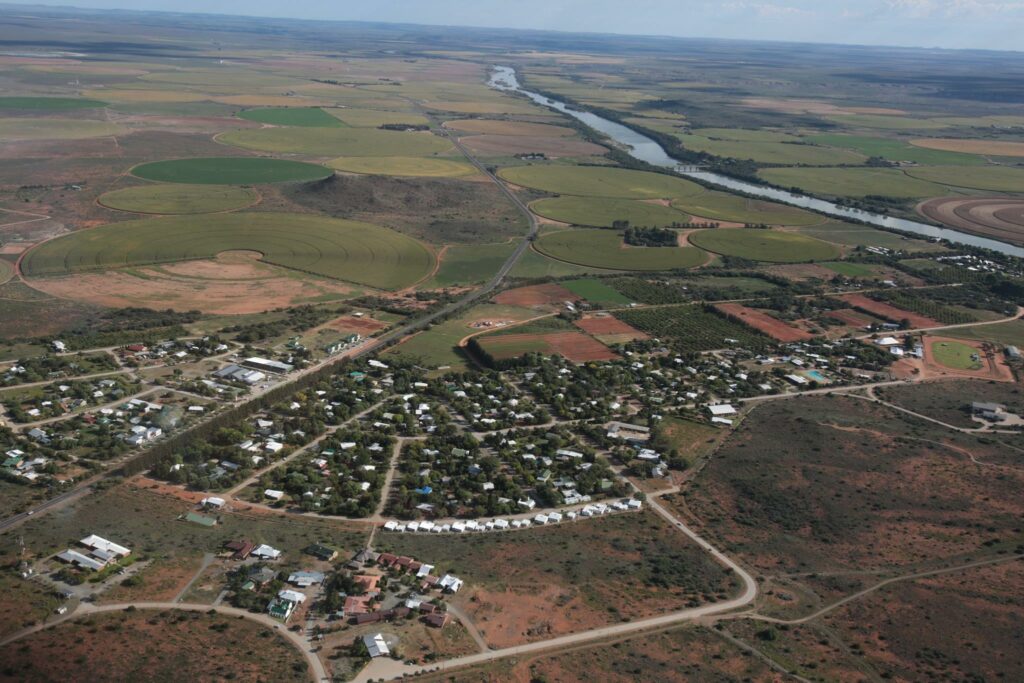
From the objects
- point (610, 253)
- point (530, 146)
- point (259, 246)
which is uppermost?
point (530, 146)

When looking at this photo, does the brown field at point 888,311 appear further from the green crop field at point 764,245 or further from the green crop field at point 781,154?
the green crop field at point 781,154

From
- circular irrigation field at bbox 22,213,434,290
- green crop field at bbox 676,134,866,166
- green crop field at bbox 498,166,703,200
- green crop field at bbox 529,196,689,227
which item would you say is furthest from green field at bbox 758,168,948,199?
circular irrigation field at bbox 22,213,434,290

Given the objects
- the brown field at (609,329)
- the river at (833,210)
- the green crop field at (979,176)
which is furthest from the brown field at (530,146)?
the brown field at (609,329)

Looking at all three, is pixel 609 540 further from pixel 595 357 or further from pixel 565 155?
pixel 565 155

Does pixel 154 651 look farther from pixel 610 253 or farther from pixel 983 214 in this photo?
pixel 983 214

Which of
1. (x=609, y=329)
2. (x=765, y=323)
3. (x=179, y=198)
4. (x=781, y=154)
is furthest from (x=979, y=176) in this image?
(x=179, y=198)

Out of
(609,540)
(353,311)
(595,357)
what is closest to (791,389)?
(595,357)
